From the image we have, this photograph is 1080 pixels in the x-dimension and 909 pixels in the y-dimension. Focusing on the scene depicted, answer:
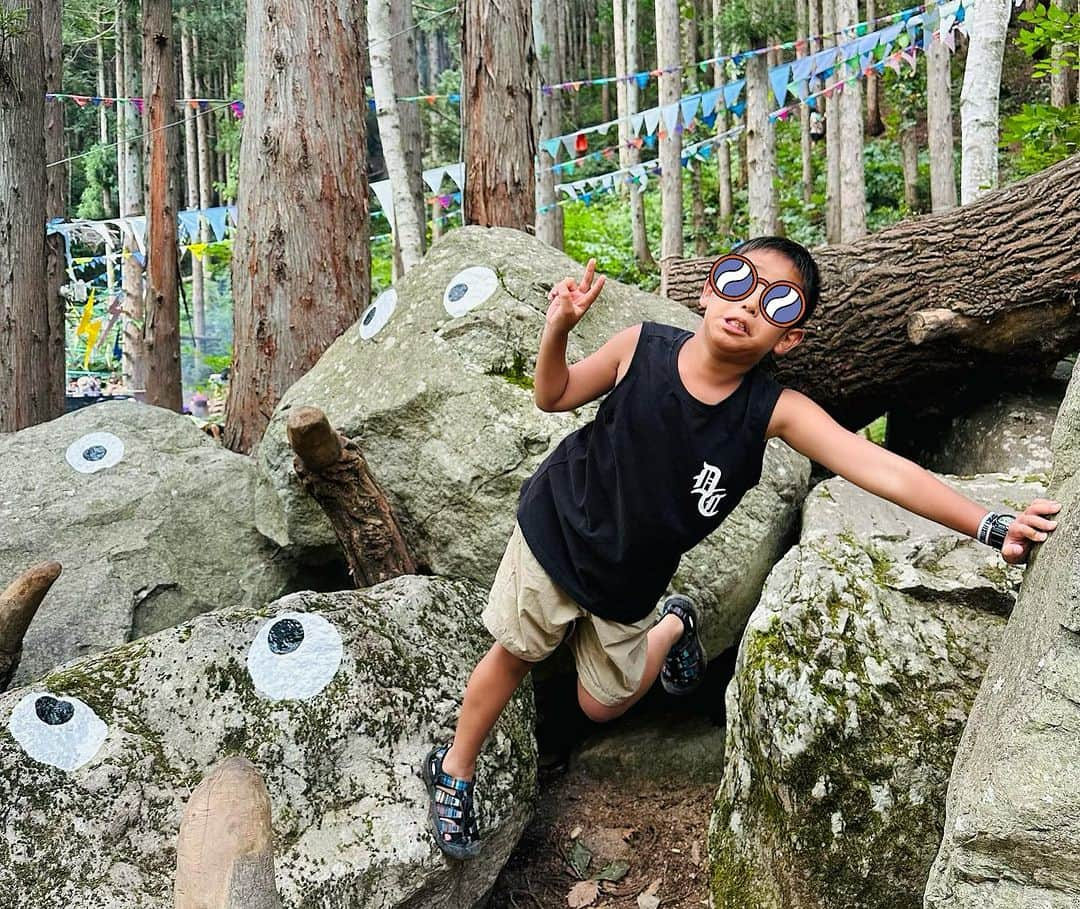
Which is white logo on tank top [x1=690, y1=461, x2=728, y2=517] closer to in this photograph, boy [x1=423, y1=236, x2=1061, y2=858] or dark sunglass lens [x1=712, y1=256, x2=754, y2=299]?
boy [x1=423, y1=236, x2=1061, y2=858]

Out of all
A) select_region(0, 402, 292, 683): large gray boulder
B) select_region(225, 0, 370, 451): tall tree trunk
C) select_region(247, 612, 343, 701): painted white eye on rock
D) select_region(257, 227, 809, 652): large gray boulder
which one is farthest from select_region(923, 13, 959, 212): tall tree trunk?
select_region(247, 612, 343, 701): painted white eye on rock

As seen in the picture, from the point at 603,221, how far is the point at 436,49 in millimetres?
16661

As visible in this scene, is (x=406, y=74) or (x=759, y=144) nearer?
(x=759, y=144)

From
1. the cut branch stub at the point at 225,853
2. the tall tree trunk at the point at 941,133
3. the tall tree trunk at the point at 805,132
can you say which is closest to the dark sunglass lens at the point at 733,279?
the cut branch stub at the point at 225,853

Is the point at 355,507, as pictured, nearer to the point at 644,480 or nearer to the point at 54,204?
the point at 644,480

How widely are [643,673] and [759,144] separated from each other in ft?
29.0

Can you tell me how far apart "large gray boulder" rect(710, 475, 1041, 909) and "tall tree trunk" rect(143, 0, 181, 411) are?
21.3ft

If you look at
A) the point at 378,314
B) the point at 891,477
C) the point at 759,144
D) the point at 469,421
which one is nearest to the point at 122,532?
the point at 378,314

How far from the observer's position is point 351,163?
5738mm

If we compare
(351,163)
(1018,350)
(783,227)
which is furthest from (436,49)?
(1018,350)

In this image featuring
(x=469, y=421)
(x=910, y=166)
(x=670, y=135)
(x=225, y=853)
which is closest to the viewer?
(x=225, y=853)

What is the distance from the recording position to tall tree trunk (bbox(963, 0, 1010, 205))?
233 inches

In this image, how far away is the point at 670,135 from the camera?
11.8 m

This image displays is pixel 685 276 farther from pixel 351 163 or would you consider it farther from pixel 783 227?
pixel 783 227
